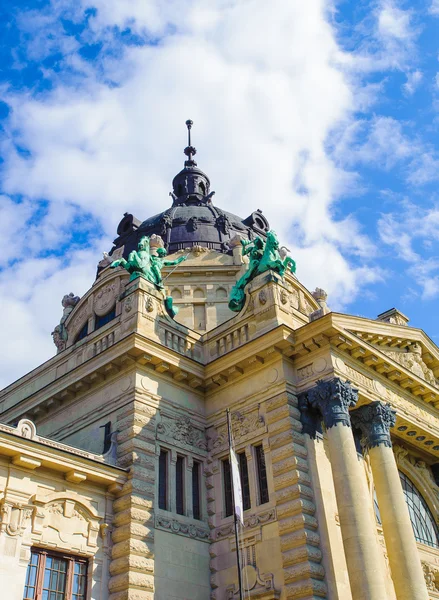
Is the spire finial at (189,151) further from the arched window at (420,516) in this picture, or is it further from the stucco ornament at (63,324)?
the arched window at (420,516)

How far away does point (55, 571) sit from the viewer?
1866 cm

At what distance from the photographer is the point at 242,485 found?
22.2m

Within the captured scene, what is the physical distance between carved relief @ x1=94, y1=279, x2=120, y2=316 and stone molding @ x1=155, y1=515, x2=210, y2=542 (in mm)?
17611

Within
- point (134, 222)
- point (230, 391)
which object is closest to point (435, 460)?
point (230, 391)

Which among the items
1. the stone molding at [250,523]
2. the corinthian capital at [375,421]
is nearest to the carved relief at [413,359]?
→ the corinthian capital at [375,421]

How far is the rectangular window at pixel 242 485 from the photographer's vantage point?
21859 millimetres

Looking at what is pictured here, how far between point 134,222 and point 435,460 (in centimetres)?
2590

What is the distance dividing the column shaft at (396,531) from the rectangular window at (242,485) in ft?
13.7

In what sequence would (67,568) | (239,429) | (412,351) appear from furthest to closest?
(412,351) → (239,429) → (67,568)

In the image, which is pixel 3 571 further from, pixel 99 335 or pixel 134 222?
pixel 134 222

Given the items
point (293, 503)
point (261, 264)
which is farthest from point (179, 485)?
point (261, 264)

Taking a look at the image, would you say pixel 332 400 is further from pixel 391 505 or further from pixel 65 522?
pixel 65 522

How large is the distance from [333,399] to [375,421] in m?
2.57

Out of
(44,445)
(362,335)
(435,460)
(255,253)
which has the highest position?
(255,253)
